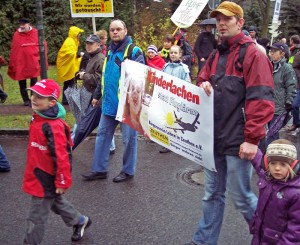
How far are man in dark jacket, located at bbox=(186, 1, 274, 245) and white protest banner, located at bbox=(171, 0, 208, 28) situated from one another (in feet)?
20.7

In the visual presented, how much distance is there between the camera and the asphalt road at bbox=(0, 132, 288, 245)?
3949mm

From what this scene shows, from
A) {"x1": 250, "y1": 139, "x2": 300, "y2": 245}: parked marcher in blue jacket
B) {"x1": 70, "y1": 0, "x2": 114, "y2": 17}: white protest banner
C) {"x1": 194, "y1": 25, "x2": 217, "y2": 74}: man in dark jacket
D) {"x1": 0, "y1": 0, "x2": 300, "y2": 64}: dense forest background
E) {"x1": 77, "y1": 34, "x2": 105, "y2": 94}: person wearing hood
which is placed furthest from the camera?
{"x1": 0, "y1": 0, "x2": 300, "y2": 64}: dense forest background

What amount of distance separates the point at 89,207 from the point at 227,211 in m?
1.42

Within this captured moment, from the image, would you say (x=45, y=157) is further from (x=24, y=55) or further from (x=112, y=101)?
(x=24, y=55)

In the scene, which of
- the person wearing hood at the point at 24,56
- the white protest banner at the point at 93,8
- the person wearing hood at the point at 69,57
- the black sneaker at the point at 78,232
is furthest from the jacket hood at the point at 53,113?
the person wearing hood at the point at 24,56

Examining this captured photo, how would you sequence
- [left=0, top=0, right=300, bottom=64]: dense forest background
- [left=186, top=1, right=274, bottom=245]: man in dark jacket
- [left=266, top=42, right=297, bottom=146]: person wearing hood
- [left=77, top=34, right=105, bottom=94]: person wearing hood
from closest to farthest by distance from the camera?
[left=186, top=1, right=274, bottom=245]: man in dark jacket, [left=77, top=34, right=105, bottom=94]: person wearing hood, [left=266, top=42, right=297, bottom=146]: person wearing hood, [left=0, top=0, right=300, bottom=64]: dense forest background

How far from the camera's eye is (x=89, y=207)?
15.1 feet

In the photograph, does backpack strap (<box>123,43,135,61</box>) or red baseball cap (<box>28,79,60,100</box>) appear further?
backpack strap (<box>123,43,135,61</box>)

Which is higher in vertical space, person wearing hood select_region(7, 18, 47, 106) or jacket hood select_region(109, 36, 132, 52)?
jacket hood select_region(109, 36, 132, 52)

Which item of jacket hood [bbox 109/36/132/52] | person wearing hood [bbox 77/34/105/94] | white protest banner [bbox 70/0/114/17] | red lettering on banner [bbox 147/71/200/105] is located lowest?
person wearing hood [bbox 77/34/105/94]

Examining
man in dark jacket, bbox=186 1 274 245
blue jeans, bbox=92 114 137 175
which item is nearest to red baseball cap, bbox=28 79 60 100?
man in dark jacket, bbox=186 1 274 245

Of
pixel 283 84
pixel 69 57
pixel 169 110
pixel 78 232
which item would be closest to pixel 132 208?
pixel 78 232

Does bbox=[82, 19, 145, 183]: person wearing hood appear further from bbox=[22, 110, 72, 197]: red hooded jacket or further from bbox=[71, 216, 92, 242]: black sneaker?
bbox=[22, 110, 72, 197]: red hooded jacket

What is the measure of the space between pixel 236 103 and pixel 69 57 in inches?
272
